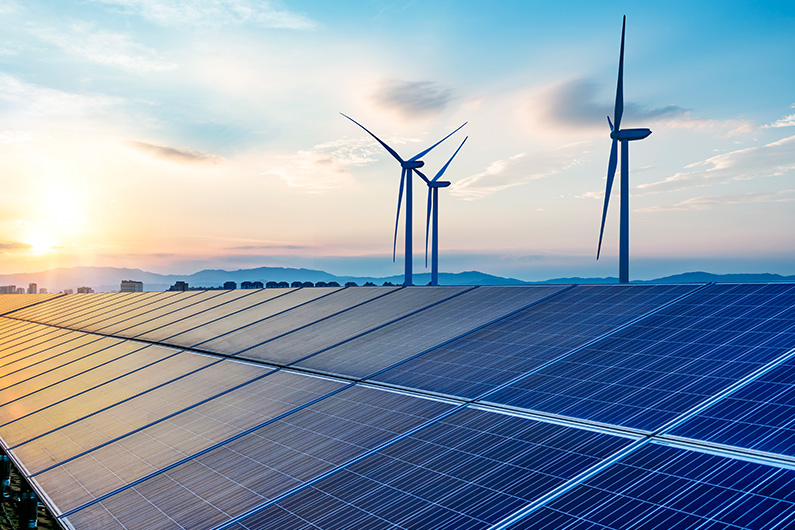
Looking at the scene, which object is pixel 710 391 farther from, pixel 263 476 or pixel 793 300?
→ pixel 263 476

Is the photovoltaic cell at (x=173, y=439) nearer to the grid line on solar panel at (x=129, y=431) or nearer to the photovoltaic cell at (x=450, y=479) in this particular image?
the grid line on solar panel at (x=129, y=431)

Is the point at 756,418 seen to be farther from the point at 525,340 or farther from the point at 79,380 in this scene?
the point at 79,380

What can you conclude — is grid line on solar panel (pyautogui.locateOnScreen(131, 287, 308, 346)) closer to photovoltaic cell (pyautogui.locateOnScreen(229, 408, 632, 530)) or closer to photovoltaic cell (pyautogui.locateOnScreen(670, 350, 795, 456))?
photovoltaic cell (pyautogui.locateOnScreen(229, 408, 632, 530))

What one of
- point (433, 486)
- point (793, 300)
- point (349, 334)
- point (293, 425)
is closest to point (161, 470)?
point (293, 425)

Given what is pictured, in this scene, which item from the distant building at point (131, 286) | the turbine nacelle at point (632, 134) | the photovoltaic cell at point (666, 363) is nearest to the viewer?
the photovoltaic cell at point (666, 363)

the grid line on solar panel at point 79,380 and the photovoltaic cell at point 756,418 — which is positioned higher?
the photovoltaic cell at point 756,418

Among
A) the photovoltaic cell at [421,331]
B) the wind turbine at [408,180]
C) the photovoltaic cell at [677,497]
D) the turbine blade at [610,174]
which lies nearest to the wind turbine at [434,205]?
the wind turbine at [408,180]

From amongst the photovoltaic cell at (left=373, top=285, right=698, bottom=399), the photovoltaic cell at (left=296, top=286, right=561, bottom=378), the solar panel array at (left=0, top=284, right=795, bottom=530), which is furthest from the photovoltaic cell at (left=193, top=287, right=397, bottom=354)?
the photovoltaic cell at (left=373, top=285, right=698, bottom=399)
